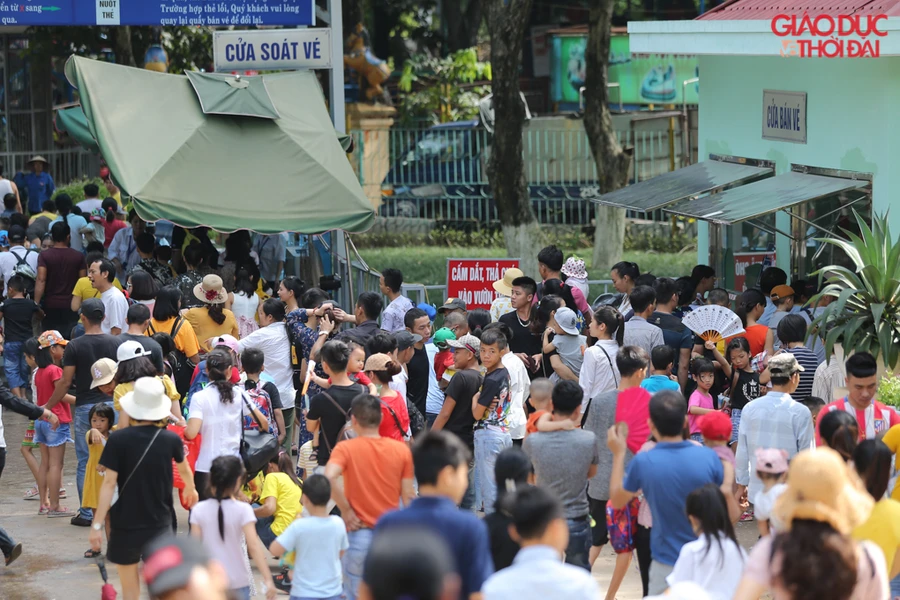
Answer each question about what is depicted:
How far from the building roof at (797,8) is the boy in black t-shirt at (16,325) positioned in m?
6.97

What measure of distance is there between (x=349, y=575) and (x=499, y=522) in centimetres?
81

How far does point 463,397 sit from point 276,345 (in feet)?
6.63

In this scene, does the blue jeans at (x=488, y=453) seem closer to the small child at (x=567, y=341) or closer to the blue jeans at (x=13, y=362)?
the small child at (x=567, y=341)

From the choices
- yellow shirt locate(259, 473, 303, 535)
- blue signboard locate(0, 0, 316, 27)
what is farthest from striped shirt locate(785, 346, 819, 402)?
blue signboard locate(0, 0, 316, 27)

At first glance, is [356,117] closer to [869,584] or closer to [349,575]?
[349,575]

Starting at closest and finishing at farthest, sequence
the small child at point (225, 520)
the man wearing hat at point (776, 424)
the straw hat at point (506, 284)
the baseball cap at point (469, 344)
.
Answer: the small child at point (225, 520) → the man wearing hat at point (776, 424) → the baseball cap at point (469, 344) → the straw hat at point (506, 284)

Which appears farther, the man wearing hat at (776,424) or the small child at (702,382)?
the small child at (702,382)

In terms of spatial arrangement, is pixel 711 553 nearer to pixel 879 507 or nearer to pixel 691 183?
pixel 879 507

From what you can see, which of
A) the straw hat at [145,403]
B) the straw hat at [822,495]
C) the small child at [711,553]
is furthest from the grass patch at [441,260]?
the straw hat at [822,495]

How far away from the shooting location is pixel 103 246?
13.7 metres

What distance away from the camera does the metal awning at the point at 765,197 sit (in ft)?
32.1

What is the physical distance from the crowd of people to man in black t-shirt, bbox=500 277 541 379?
2cm

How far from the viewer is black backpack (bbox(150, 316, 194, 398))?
9.11 metres

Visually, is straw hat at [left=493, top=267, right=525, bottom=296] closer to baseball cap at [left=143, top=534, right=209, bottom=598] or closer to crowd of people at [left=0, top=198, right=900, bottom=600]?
crowd of people at [left=0, top=198, right=900, bottom=600]
